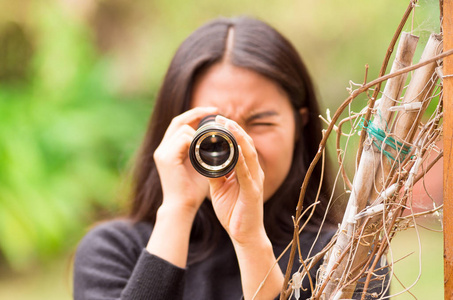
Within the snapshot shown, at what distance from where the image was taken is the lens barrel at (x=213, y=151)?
878mm

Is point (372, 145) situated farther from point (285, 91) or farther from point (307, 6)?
point (307, 6)

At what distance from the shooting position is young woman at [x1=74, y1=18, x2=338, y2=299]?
113cm

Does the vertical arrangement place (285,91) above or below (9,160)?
above

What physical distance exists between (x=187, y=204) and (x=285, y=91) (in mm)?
319

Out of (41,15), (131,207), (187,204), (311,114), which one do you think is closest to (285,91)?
(311,114)

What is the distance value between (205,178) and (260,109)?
0.61 ft

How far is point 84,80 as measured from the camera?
3422 millimetres

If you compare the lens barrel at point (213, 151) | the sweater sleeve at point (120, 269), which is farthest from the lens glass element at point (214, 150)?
the sweater sleeve at point (120, 269)

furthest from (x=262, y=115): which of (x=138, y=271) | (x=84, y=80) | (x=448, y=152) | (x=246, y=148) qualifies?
(x=84, y=80)

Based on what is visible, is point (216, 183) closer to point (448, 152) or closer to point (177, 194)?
point (177, 194)

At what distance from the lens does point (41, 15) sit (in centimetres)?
354

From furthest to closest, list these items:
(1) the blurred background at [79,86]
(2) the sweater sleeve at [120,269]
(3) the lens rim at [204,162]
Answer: (1) the blurred background at [79,86], (2) the sweater sleeve at [120,269], (3) the lens rim at [204,162]

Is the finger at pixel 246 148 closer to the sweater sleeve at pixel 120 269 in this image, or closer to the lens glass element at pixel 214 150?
the lens glass element at pixel 214 150

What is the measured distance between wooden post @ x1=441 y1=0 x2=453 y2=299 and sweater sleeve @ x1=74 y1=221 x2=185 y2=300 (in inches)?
23.6
